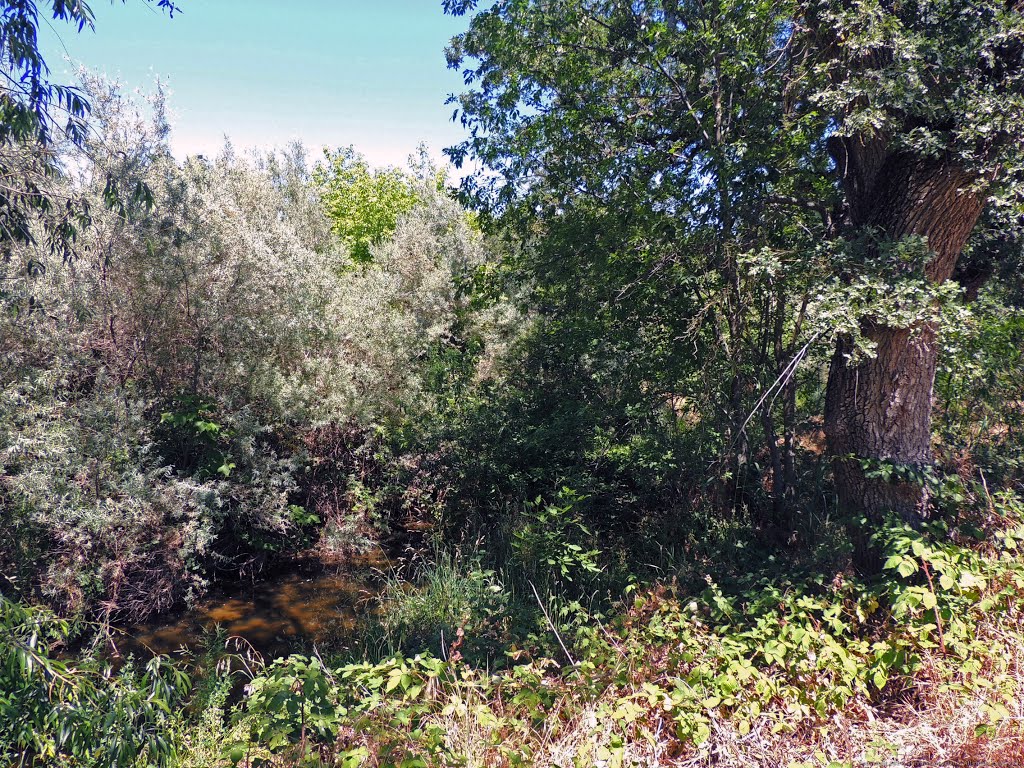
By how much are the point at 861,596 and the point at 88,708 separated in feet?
13.3

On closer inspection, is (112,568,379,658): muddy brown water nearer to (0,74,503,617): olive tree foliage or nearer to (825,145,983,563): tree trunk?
(0,74,503,617): olive tree foliage

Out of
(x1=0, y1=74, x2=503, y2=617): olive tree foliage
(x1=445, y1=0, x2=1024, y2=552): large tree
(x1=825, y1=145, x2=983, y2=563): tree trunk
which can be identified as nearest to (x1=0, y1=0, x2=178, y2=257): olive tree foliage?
(x1=0, y1=74, x2=503, y2=617): olive tree foliage

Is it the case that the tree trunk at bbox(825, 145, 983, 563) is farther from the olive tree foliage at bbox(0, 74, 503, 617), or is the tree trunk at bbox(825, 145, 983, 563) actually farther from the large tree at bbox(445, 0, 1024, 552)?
the olive tree foliage at bbox(0, 74, 503, 617)

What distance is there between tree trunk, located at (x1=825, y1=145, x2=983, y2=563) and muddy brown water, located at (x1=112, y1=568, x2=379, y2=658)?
4981 millimetres

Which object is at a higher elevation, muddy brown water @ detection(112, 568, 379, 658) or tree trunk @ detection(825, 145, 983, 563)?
tree trunk @ detection(825, 145, 983, 563)

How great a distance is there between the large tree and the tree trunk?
1 centimetres

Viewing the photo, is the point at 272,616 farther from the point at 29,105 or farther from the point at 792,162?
the point at 792,162

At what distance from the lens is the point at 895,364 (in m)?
4.68

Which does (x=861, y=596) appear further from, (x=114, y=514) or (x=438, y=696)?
(x=114, y=514)

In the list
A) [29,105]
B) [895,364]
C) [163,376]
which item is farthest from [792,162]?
[163,376]

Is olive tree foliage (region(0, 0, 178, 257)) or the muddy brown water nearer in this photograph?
olive tree foliage (region(0, 0, 178, 257))

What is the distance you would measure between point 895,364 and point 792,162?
1942 mm

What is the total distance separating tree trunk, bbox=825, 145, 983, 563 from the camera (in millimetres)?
4570

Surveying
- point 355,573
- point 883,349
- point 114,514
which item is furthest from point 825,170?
point 114,514
